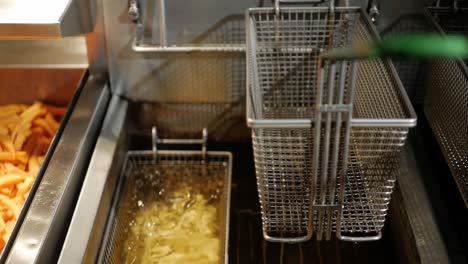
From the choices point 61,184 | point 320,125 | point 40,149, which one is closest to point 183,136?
point 40,149

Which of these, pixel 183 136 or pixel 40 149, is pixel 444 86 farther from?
pixel 40 149

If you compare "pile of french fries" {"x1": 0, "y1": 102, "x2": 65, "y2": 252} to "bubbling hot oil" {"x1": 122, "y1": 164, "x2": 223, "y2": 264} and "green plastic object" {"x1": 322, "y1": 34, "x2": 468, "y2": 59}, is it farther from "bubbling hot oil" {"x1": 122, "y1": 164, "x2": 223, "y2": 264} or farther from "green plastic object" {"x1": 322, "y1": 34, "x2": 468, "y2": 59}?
"green plastic object" {"x1": 322, "y1": 34, "x2": 468, "y2": 59}

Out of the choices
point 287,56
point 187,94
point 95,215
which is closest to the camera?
point 95,215

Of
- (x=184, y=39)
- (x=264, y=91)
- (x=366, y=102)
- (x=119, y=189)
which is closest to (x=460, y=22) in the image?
(x=366, y=102)

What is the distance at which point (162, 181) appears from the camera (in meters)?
1.41

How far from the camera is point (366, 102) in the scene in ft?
3.76

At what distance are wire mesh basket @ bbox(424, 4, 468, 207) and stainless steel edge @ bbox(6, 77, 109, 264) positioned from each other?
79 centimetres

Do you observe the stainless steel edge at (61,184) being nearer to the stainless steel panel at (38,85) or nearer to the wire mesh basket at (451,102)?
the stainless steel panel at (38,85)

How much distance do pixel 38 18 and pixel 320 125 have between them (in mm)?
617

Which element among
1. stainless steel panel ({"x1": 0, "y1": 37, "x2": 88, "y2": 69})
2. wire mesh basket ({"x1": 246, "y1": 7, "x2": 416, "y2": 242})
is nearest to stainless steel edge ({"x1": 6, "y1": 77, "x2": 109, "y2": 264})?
stainless steel panel ({"x1": 0, "y1": 37, "x2": 88, "y2": 69})

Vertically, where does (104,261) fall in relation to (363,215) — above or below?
below

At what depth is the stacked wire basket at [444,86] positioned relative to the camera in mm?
1090

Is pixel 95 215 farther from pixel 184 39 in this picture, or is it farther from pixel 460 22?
pixel 460 22

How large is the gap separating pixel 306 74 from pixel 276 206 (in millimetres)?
432
